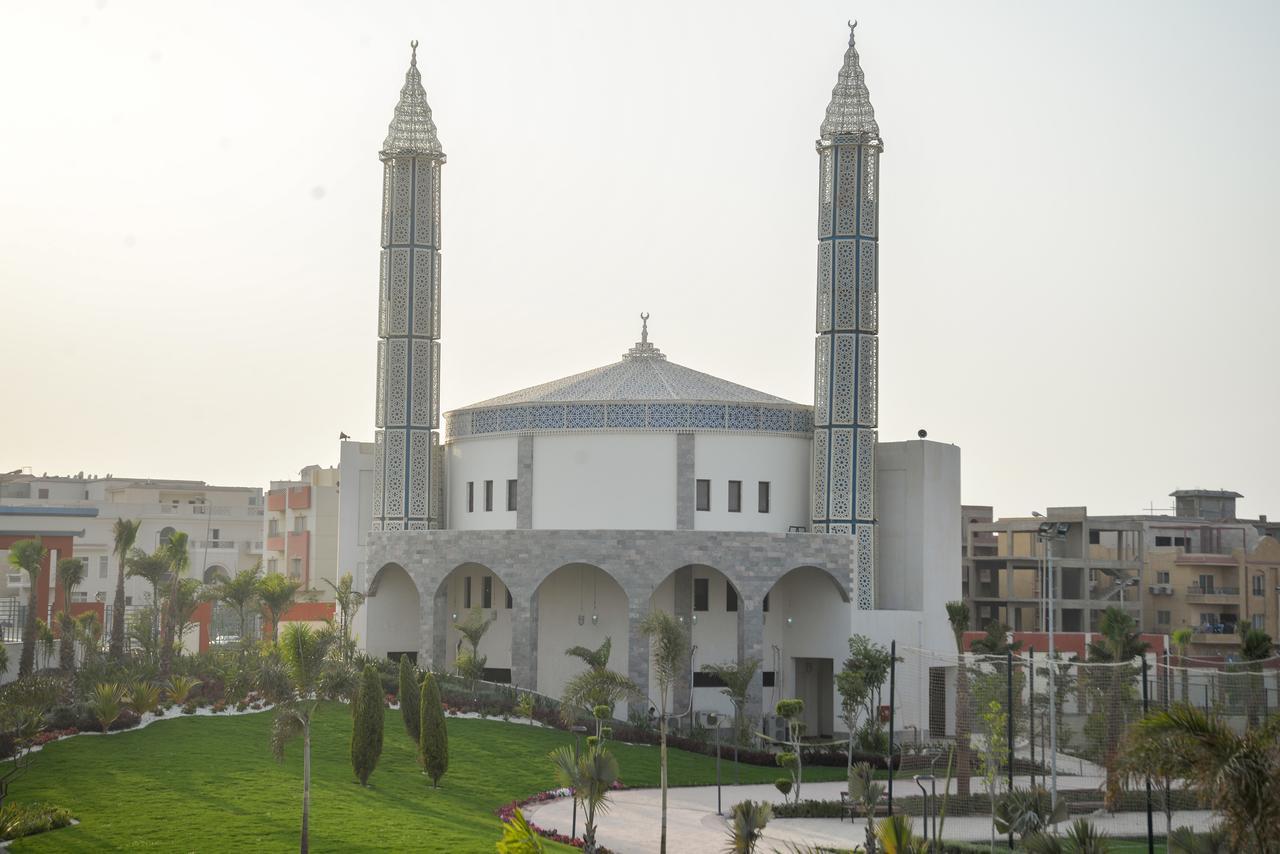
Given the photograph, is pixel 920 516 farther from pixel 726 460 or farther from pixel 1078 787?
pixel 1078 787

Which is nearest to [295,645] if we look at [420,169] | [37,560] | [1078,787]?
[37,560]

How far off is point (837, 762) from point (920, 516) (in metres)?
8.21

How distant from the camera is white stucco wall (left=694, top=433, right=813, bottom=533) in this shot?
128 ft

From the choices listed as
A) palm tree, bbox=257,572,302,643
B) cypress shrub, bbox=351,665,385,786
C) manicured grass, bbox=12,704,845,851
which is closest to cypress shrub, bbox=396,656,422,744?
manicured grass, bbox=12,704,845,851

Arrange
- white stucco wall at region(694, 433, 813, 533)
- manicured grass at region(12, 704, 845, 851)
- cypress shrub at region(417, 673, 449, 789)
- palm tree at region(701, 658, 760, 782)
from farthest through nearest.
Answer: white stucco wall at region(694, 433, 813, 533)
palm tree at region(701, 658, 760, 782)
cypress shrub at region(417, 673, 449, 789)
manicured grass at region(12, 704, 845, 851)

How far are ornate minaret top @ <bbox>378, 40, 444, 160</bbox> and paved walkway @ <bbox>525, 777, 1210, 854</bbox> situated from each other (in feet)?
68.6

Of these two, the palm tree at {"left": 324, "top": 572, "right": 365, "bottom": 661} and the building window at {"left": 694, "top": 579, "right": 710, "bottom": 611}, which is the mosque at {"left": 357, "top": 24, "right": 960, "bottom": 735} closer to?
the building window at {"left": 694, "top": 579, "right": 710, "bottom": 611}

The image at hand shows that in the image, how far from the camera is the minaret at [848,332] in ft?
126

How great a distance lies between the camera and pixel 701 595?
3853cm

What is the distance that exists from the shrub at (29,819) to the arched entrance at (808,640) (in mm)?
19558

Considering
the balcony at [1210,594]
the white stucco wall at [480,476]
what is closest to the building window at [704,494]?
the white stucco wall at [480,476]

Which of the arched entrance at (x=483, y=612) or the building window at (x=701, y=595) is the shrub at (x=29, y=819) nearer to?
the arched entrance at (x=483, y=612)

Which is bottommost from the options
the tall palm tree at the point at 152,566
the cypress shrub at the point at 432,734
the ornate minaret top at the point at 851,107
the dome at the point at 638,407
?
the cypress shrub at the point at 432,734

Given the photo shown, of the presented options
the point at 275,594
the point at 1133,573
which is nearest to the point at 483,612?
the point at 275,594
